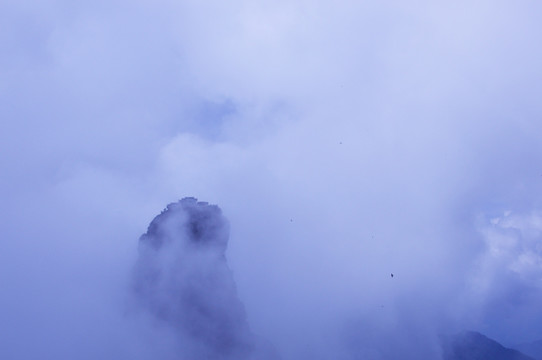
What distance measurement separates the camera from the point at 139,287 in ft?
324

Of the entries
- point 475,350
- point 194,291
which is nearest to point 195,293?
point 194,291

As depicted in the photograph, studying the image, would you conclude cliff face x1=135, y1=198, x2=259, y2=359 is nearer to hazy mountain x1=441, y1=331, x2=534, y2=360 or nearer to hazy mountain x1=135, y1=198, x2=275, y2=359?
hazy mountain x1=135, y1=198, x2=275, y2=359

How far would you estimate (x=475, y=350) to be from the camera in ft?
553

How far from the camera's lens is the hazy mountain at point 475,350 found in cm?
16350

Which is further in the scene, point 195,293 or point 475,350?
point 475,350

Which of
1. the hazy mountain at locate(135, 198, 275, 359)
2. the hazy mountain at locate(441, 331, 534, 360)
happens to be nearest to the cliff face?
the hazy mountain at locate(135, 198, 275, 359)

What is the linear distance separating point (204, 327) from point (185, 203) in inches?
1200

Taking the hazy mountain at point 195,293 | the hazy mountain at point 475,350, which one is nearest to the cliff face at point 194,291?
the hazy mountain at point 195,293

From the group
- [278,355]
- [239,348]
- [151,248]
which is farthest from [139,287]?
[278,355]

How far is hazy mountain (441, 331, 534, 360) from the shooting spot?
16350cm

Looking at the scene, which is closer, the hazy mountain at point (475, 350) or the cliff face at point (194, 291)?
the cliff face at point (194, 291)

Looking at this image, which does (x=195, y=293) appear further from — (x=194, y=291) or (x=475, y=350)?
(x=475, y=350)

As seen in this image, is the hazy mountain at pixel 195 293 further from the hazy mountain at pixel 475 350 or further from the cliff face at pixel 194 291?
the hazy mountain at pixel 475 350

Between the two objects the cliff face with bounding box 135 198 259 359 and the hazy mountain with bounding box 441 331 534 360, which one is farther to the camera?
the hazy mountain with bounding box 441 331 534 360
